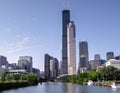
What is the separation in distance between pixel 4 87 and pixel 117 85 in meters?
50.2

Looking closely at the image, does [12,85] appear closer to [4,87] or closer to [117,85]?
[4,87]

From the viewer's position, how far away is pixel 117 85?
142 metres

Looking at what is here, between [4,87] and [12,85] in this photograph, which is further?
[12,85]

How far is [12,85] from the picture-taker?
6220 inches

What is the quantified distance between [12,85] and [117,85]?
5221 centimetres

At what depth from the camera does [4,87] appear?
13750cm

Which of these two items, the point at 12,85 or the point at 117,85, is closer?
the point at 117,85

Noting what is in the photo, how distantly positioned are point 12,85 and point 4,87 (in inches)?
810

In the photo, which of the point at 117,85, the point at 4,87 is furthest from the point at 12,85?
the point at 117,85
